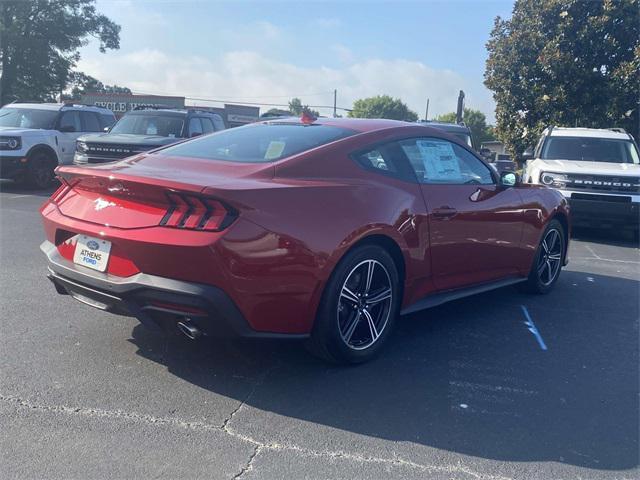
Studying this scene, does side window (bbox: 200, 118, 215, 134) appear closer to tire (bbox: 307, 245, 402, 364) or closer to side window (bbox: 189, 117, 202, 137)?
side window (bbox: 189, 117, 202, 137)

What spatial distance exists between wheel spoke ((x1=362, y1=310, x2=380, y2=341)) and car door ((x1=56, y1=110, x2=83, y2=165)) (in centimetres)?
1151

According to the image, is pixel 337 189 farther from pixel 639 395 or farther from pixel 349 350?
pixel 639 395

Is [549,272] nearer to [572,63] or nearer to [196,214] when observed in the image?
[196,214]

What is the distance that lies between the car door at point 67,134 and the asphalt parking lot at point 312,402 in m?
9.39

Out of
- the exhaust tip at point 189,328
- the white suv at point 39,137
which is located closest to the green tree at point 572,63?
the white suv at point 39,137

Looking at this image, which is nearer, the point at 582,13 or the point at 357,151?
the point at 357,151

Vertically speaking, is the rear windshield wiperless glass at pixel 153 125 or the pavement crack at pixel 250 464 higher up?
the rear windshield wiperless glass at pixel 153 125

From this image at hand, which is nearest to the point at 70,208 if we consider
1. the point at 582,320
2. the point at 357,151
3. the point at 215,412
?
the point at 215,412

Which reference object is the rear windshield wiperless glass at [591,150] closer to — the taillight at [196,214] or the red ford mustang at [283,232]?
the red ford mustang at [283,232]

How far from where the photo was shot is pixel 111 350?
13.9 ft

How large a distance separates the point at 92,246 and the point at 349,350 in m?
1.70

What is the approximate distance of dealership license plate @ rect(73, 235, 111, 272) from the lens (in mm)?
3670

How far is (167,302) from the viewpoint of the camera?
11.3ft

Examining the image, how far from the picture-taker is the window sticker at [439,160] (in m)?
4.89
